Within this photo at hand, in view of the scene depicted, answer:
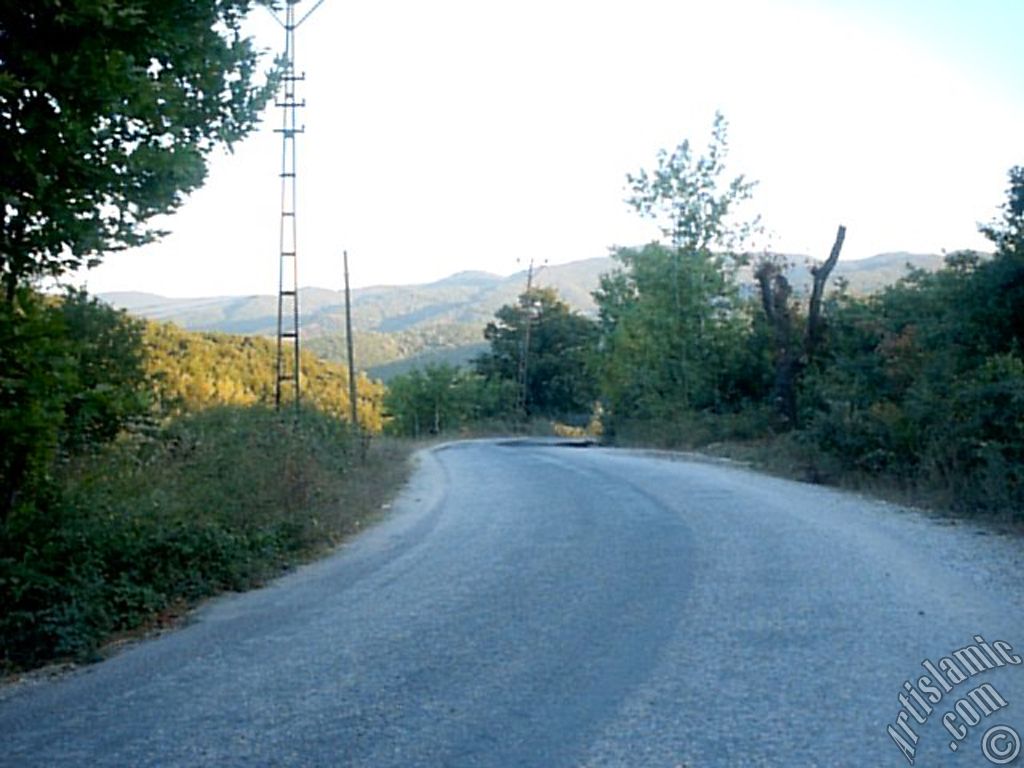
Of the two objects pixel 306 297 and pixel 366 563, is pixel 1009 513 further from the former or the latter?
pixel 306 297

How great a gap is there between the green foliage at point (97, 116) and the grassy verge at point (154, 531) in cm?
226

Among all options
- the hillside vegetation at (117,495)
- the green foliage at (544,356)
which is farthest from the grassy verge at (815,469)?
the green foliage at (544,356)

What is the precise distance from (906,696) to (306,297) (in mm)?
192320

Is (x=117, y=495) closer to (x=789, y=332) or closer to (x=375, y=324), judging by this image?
(x=789, y=332)

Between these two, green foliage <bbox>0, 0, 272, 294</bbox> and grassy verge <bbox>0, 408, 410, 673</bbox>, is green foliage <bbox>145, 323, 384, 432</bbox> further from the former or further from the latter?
green foliage <bbox>0, 0, 272, 294</bbox>

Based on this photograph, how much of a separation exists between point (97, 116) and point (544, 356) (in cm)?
6971

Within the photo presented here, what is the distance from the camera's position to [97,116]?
9.90 metres

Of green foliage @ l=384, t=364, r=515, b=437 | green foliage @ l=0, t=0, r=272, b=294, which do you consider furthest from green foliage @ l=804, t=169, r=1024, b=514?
green foliage @ l=384, t=364, r=515, b=437

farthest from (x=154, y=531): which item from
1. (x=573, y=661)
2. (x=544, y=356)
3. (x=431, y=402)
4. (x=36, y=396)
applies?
(x=544, y=356)

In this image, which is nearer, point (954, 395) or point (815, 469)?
point (954, 395)

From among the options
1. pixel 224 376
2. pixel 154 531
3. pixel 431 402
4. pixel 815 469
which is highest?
pixel 224 376

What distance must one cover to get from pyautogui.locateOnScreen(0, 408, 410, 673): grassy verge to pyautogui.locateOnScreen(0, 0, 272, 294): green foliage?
7.40ft

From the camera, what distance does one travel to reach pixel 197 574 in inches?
449

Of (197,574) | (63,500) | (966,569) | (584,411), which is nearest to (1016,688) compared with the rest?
(966,569)
